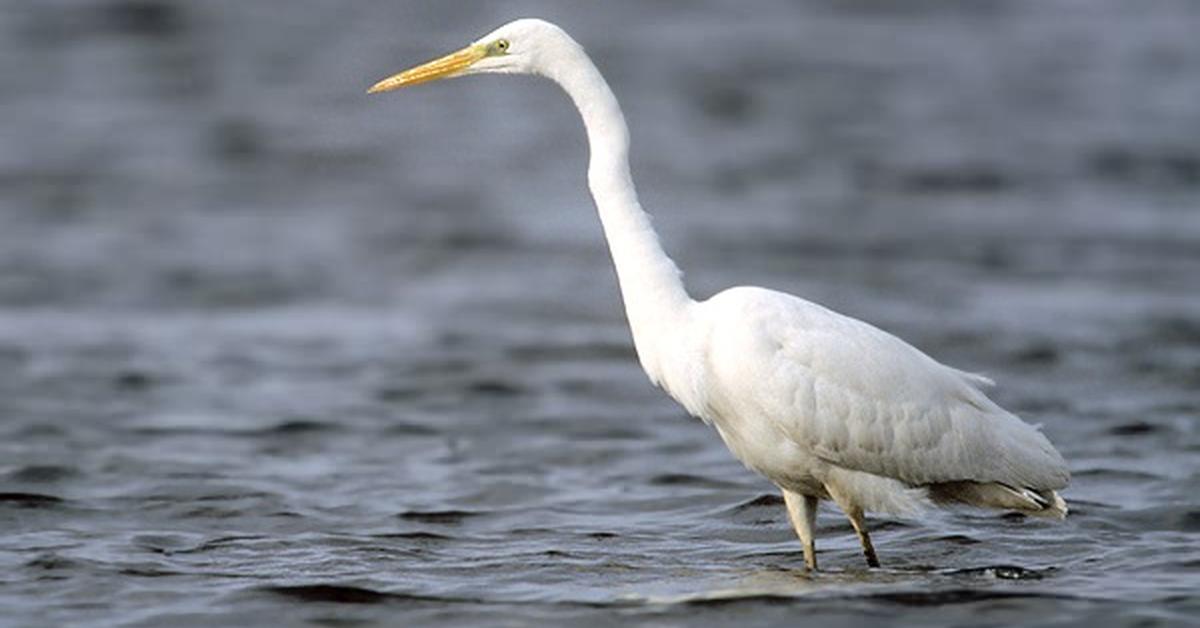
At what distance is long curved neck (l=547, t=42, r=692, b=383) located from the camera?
7.88 metres

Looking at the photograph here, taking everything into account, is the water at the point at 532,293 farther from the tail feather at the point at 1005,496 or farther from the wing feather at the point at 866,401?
the wing feather at the point at 866,401

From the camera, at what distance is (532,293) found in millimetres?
15438

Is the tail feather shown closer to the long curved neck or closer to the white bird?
the white bird

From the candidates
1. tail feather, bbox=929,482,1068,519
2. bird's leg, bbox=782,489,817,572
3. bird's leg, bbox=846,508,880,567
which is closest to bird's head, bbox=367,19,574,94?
bird's leg, bbox=782,489,817,572

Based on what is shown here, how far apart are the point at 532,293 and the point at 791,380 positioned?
7676 millimetres

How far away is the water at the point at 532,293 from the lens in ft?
28.0

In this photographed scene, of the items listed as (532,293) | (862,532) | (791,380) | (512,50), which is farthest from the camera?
(532,293)

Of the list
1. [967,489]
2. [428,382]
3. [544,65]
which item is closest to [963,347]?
[428,382]

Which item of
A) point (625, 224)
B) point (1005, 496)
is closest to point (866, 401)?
point (1005, 496)

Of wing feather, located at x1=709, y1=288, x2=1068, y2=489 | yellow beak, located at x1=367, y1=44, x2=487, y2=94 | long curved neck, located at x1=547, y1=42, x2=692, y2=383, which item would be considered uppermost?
yellow beak, located at x1=367, y1=44, x2=487, y2=94

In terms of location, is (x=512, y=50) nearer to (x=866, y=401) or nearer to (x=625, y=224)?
(x=625, y=224)

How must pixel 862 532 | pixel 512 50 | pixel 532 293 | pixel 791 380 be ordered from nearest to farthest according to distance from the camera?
pixel 791 380, pixel 512 50, pixel 862 532, pixel 532 293

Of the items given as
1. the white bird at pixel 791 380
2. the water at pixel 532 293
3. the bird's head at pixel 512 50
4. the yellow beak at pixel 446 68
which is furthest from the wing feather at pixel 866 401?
the yellow beak at pixel 446 68

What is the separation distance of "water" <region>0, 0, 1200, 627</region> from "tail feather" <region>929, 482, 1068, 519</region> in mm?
260
